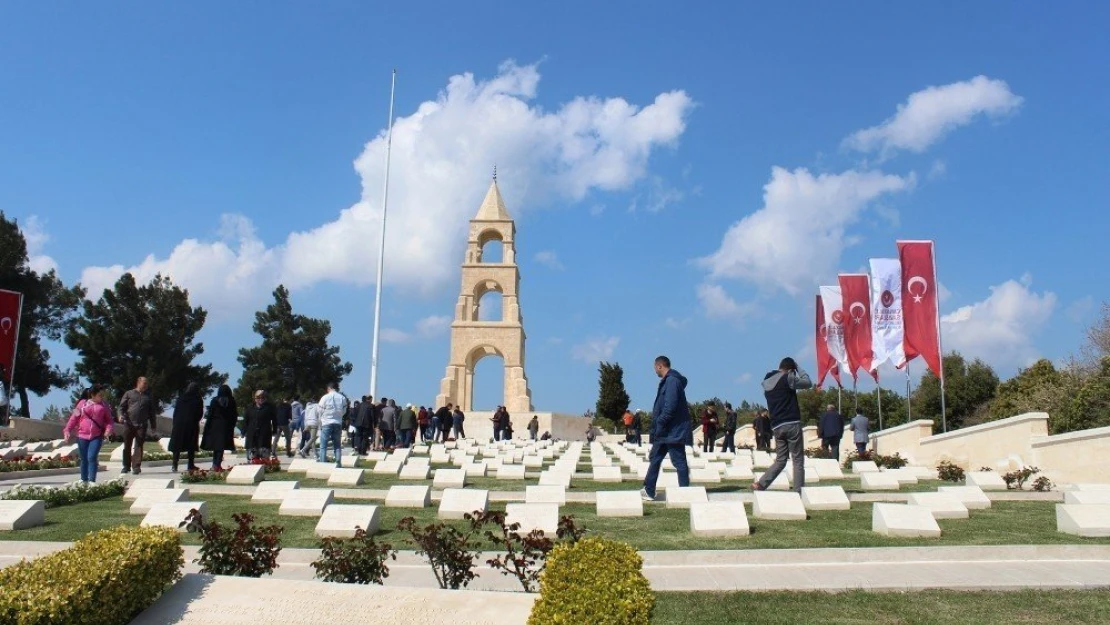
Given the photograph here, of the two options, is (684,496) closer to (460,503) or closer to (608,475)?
(460,503)

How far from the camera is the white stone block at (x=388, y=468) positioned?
15.3 metres

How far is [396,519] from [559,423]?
1564 inches

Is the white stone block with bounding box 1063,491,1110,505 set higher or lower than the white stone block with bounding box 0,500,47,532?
higher

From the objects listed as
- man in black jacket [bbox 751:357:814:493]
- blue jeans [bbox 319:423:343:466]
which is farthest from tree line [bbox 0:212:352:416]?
man in black jacket [bbox 751:357:814:493]

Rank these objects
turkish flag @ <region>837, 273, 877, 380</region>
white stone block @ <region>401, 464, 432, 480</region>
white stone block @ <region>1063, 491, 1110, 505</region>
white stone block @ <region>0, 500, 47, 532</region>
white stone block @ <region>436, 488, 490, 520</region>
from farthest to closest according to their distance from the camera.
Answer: turkish flag @ <region>837, 273, 877, 380</region> → white stone block @ <region>401, 464, 432, 480</region> → white stone block @ <region>436, 488, 490, 520</region> → white stone block @ <region>1063, 491, 1110, 505</region> → white stone block @ <region>0, 500, 47, 532</region>

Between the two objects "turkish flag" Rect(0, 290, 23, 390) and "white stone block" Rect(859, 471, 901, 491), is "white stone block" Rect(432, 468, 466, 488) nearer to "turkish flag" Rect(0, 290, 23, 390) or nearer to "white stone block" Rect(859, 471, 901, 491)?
"white stone block" Rect(859, 471, 901, 491)

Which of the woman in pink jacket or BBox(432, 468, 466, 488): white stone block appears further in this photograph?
BBox(432, 468, 466, 488): white stone block

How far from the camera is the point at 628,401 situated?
209ft

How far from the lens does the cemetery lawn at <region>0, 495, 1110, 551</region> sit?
7.33m

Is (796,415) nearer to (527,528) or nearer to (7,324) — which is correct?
(527,528)

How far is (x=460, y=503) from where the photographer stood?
938 cm

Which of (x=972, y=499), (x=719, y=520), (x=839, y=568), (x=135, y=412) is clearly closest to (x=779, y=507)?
(x=719, y=520)

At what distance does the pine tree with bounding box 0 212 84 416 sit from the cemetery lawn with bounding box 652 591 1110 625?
41.4m

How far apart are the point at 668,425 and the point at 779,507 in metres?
1.98
